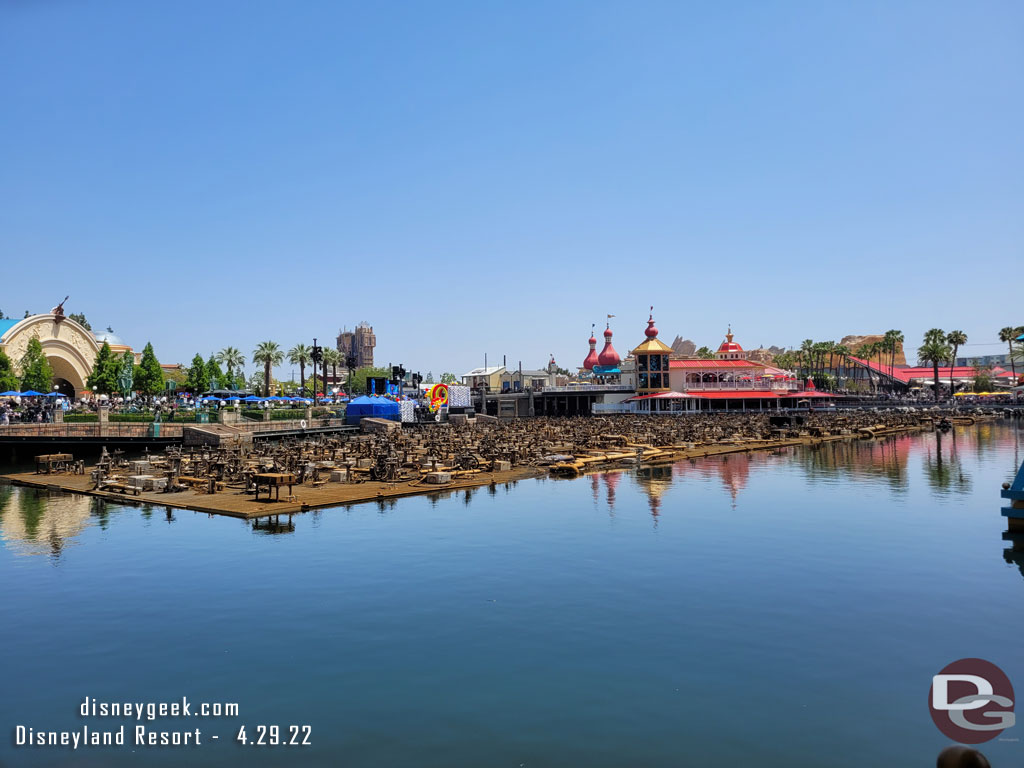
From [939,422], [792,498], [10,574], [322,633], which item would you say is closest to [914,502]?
[792,498]

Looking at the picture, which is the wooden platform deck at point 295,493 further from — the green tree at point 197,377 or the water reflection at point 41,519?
the green tree at point 197,377

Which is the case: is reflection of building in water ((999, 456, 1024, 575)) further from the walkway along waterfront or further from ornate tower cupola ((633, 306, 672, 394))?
ornate tower cupola ((633, 306, 672, 394))

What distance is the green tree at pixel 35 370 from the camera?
285 feet

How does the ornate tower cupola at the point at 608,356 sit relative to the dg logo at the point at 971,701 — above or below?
above

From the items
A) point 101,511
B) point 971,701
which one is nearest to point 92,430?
point 101,511

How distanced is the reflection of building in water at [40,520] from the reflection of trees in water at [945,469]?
141 ft

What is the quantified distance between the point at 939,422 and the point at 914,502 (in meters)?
78.1

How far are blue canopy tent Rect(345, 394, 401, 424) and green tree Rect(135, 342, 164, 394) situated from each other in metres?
38.5

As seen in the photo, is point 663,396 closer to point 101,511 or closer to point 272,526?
point 272,526

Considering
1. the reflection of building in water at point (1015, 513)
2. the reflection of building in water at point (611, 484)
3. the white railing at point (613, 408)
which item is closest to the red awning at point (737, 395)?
the white railing at point (613, 408)

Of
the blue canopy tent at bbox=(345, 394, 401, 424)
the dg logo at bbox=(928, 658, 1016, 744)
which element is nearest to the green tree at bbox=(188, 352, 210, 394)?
the blue canopy tent at bbox=(345, 394, 401, 424)

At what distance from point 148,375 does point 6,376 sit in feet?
78.2

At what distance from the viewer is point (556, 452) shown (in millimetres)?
53656

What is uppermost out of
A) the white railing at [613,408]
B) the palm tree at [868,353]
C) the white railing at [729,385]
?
the palm tree at [868,353]
